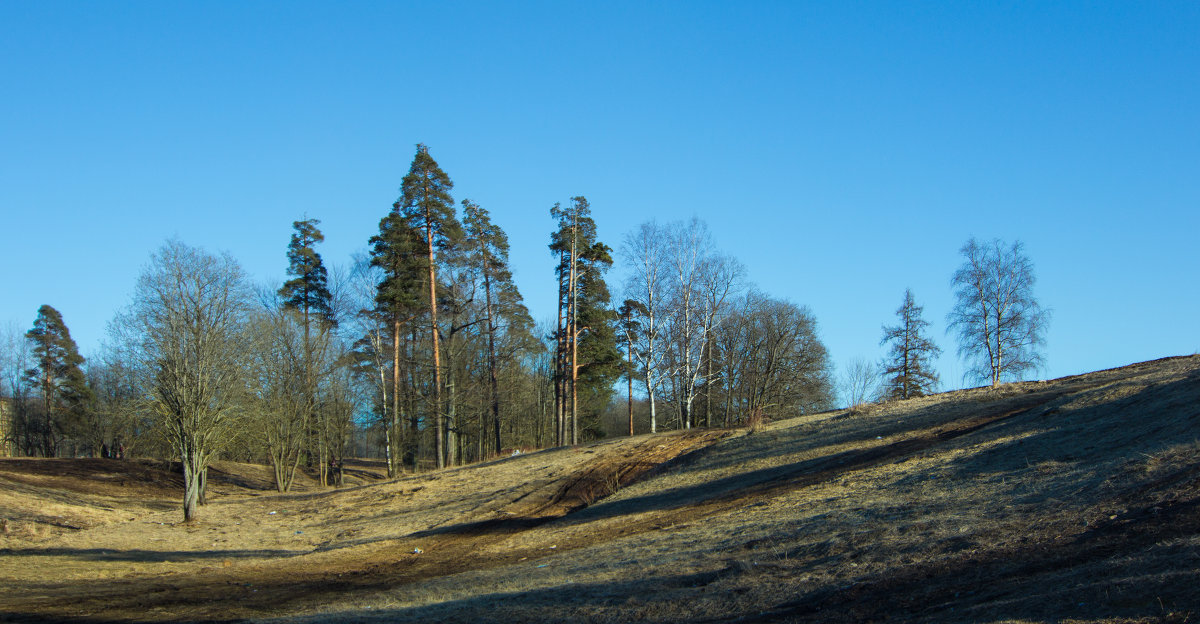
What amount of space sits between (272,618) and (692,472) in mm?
12988

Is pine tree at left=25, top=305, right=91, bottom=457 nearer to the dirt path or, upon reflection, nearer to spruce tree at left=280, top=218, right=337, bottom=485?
spruce tree at left=280, top=218, right=337, bottom=485

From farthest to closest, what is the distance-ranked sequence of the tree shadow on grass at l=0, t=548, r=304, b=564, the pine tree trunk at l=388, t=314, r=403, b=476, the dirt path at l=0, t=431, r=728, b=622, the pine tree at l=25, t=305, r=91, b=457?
the pine tree at l=25, t=305, r=91, b=457
the pine tree trunk at l=388, t=314, r=403, b=476
the tree shadow on grass at l=0, t=548, r=304, b=564
the dirt path at l=0, t=431, r=728, b=622

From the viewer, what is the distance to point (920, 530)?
35.8ft

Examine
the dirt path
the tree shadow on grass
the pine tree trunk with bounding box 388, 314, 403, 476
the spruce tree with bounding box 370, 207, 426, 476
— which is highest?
the spruce tree with bounding box 370, 207, 426, 476

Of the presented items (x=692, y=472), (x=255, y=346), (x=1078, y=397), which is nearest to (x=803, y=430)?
(x=692, y=472)

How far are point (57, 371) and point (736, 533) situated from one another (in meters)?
51.0

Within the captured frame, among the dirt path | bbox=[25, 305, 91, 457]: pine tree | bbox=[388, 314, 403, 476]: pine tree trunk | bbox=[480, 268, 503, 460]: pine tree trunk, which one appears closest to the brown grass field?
the dirt path

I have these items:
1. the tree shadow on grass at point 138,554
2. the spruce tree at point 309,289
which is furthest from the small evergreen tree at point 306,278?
the tree shadow on grass at point 138,554

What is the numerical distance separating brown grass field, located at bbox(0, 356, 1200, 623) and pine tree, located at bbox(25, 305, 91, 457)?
2176 cm

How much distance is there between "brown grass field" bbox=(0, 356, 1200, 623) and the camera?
8.32 meters

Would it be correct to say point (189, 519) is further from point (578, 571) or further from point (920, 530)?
point (920, 530)

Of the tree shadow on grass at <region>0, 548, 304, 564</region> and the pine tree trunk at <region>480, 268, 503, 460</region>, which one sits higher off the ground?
the pine tree trunk at <region>480, 268, 503, 460</region>

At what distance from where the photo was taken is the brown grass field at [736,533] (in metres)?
8.32

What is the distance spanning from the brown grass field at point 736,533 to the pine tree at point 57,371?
71.4ft
